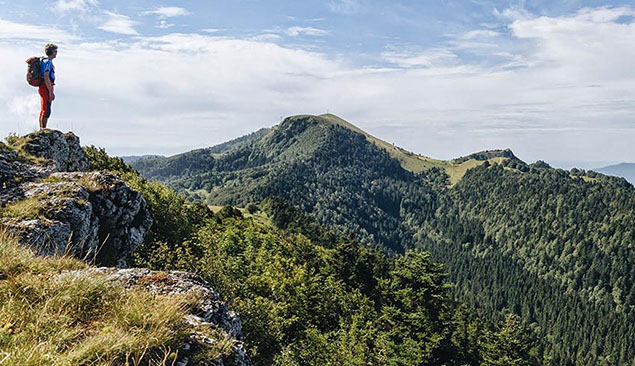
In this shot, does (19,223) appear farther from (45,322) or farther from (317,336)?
(317,336)

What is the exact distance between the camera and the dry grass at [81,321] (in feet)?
15.1

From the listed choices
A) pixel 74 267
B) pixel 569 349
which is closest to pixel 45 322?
pixel 74 267

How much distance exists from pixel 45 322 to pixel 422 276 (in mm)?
40700

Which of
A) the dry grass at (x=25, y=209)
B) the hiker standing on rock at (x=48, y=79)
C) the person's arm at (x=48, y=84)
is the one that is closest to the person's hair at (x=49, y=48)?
the hiker standing on rock at (x=48, y=79)

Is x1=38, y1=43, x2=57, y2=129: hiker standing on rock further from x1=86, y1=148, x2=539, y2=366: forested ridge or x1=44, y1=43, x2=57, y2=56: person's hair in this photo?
x1=86, y1=148, x2=539, y2=366: forested ridge

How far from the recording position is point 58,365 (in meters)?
4.21

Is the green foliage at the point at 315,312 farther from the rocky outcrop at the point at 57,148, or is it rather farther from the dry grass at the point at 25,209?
the dry grass at the point at 25,209

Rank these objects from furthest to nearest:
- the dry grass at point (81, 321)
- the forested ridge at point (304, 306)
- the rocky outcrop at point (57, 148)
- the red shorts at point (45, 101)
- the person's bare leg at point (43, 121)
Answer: the forested ridge at point (304, 306) < the person's bare leg at point (43, 121) < the rocky outcrop at point (57, 148) < the red shorts at point (45, 101) < the dry grass at point (81, 321)

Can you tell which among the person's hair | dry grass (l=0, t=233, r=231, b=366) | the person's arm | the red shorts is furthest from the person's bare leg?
dry grass (l=0, t=233, r=231, b=366)

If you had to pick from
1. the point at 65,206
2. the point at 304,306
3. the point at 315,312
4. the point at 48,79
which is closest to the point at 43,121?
the point at 48,79

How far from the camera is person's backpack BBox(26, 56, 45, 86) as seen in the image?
16.4m

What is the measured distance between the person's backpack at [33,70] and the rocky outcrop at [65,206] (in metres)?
3.56

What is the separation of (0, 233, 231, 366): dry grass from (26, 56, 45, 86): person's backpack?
13188mm

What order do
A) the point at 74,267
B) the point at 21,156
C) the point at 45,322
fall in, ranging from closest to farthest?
the point at 45,322 → the point at 74,267 → the point at 21,156
